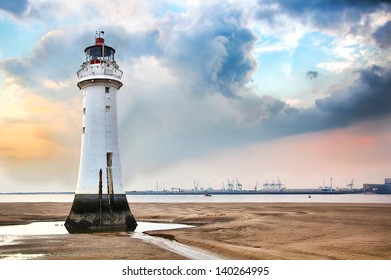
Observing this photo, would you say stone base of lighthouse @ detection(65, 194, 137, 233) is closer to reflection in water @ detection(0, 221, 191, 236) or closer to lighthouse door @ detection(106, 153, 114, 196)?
lighthouse door @ detection(106, 153, 114, 196)

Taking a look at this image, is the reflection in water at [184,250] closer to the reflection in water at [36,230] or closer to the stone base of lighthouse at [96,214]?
the stone base of lighthouse at [96,214]

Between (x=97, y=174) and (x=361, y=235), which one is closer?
(x=361, y=235)

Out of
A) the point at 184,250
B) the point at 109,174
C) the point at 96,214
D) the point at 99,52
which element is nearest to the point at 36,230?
the point at 96,214

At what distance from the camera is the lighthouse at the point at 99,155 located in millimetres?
19391

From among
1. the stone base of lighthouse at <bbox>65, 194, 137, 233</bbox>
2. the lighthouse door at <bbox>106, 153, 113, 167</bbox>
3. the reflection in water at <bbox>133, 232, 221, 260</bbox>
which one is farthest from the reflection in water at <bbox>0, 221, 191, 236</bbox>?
the reflection in water at <bbox>133, 232, 221, 260</bbox>

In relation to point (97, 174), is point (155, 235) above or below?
below

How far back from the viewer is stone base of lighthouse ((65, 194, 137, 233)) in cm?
1938

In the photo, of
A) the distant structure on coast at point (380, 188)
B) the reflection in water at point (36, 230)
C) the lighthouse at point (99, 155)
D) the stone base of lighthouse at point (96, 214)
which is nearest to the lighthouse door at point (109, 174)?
the lighthouse at point (99, 155)

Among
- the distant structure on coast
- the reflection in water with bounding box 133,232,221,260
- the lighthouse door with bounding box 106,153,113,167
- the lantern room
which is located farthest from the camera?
the distant structure on coast
